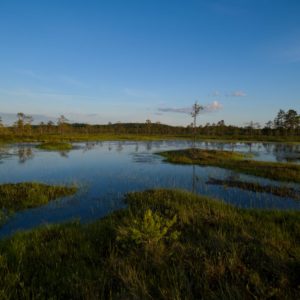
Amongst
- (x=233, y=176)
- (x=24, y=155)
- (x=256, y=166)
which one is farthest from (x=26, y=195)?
(x=24, y=155)

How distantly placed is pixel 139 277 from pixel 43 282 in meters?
2.08

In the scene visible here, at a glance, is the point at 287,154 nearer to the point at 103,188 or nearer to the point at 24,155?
the point at 103,188

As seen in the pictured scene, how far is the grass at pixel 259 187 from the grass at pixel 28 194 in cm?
1159

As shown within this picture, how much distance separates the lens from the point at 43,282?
206 inches

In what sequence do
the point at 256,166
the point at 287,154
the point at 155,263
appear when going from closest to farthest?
the point at 155,263
the point at 256,166
the point at 287,154

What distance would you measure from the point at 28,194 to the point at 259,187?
1584 centimetres

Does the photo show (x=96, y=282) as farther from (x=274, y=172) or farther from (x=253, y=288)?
(x=274, y=172)

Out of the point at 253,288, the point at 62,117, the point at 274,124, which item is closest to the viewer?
the point at 253,288

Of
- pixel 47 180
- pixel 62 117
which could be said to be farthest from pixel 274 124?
pixel 47 180

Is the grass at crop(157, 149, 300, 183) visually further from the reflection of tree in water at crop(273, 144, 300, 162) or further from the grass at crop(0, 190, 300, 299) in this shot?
the grass at crop(0, 190, 300, 299)

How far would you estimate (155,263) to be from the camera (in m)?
5.66

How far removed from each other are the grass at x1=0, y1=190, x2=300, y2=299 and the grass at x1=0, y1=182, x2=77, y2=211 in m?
5.27

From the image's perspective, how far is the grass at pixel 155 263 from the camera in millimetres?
4656

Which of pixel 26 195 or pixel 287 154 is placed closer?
pixel 26 195
